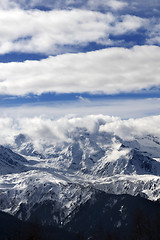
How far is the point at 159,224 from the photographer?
13288 centimetres

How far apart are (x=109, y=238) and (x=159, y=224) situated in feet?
68.4

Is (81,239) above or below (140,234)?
below

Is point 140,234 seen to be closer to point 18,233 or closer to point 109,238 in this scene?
point 109,238

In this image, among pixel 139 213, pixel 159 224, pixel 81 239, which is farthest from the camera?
pixel 81 239

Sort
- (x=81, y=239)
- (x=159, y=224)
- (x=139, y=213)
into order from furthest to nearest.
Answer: (x=81, y=239), (x=159, y=224), (x=139, y=213)

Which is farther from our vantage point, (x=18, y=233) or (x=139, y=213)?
(x=139, y=213)

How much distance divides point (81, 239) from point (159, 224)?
1521 inches

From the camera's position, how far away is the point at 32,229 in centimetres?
11062

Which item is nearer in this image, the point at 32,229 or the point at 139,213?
the point at 32,229

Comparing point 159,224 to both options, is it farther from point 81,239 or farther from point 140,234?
point 81,239

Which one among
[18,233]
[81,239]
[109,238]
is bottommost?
[81,239]

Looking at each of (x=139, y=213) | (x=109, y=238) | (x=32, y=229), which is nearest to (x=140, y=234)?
(x=139, y=213)

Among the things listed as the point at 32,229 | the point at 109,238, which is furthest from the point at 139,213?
the point at 32,229

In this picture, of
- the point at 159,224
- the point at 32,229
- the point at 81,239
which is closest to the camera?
the point at 32,229
